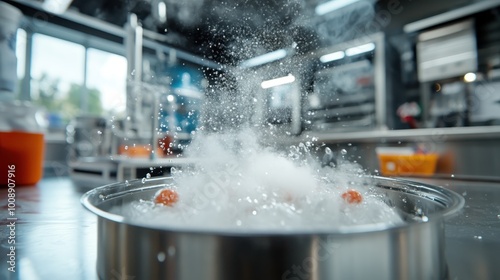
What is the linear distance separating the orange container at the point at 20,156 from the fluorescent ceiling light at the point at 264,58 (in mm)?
968

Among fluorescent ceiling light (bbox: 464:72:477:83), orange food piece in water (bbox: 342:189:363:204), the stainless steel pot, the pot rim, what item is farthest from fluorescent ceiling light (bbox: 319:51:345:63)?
the stainless steel pot

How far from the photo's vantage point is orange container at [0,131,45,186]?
1151 mm

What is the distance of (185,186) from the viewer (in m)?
0.71

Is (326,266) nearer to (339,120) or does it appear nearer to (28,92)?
(339,120)

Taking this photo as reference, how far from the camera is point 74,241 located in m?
0.56

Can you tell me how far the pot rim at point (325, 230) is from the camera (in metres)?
0.30

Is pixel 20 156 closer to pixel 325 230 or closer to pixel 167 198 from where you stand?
pixel 167 198

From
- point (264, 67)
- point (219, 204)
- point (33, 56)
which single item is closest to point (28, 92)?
point (33, 56)

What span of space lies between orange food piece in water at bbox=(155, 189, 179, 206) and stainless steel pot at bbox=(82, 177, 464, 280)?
24 cm

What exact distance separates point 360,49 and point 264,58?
10.8 feet

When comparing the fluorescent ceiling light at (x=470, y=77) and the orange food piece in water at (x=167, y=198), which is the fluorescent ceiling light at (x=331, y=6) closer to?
the fluorescent ceiling light at (x=470, y=77)

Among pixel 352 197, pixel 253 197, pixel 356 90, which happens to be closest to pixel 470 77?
pixel 356 90

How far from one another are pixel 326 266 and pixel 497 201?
35.8 inches

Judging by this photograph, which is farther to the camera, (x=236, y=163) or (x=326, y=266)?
(x=236, y=163)
